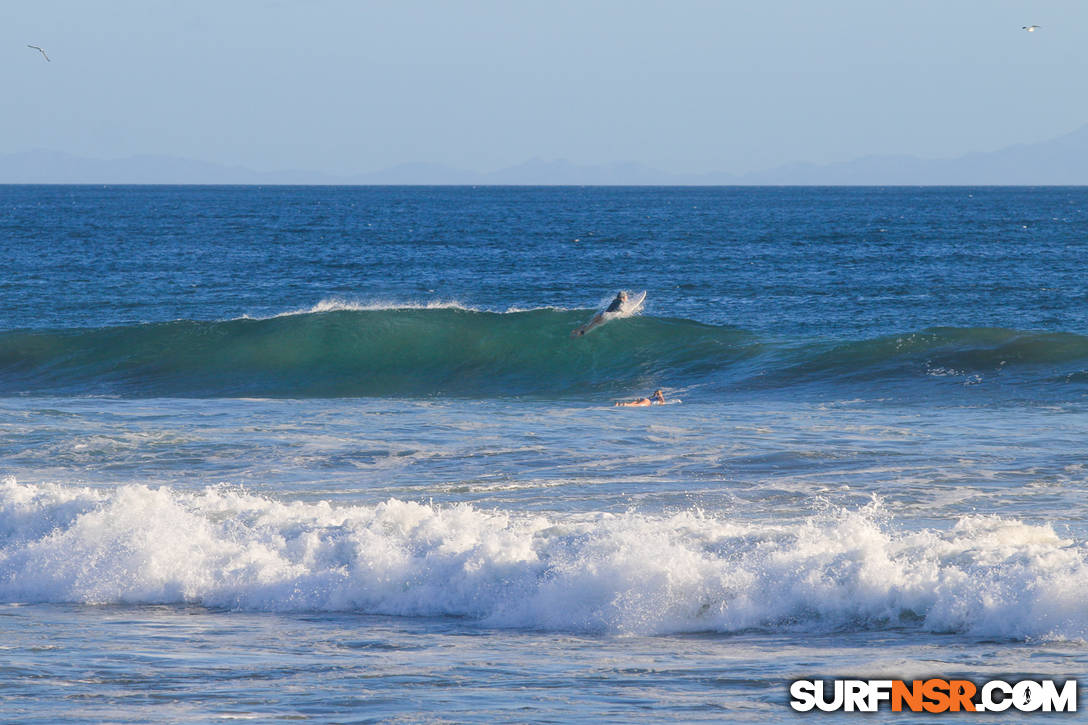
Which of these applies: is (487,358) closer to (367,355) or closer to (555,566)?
(367,355)

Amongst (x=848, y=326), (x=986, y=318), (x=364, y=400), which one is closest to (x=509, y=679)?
(x=364, y=400)

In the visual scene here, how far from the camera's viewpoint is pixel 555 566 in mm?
10211

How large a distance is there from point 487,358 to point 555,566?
19.3m

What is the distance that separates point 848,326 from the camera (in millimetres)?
37125

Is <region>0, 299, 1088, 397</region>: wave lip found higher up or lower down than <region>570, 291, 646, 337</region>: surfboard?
lower down

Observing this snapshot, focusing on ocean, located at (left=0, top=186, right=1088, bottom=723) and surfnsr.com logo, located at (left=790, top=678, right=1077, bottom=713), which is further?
ocean, located at (left=0, top=186, right=1088, bottom=723)

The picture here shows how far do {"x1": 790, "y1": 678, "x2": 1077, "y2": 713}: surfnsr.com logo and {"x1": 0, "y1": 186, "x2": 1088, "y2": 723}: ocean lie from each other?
19 cm

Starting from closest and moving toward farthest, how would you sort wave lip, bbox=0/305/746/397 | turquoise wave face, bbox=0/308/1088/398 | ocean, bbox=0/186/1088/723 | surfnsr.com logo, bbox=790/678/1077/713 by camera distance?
surfnsr.com logo, bbox=790/678/1077/713 → ocean, bbox=0/186/1088/723 → turquoise wave face, bbox=0/308/1088/398 → wave lip, bbox=0/305/746/397

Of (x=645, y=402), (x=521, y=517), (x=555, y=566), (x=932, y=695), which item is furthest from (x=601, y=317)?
(x=932, y=695)

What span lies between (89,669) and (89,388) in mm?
20656

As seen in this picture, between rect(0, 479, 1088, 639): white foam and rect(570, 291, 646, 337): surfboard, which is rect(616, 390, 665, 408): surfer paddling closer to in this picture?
rect(0, 479, 1088, 639): white foam

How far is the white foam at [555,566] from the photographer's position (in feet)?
30.8

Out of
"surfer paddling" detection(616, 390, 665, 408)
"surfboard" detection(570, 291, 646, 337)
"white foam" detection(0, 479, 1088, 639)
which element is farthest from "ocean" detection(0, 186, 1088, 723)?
"surfer paddling" detection(616, 390, 665, 408)

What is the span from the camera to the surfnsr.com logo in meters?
7.25
